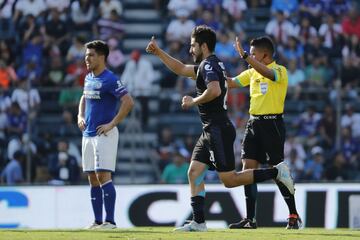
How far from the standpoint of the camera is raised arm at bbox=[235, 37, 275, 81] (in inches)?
534

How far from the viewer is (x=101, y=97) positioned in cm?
1416

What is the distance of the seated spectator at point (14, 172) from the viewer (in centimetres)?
2247

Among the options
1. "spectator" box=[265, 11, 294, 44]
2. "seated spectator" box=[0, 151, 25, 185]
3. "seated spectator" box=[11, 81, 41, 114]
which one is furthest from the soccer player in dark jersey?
"spectator" box=[265, 11, 294, 44]

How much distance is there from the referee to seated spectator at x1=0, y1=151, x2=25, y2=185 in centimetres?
889

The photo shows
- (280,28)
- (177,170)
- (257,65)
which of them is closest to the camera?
(257,65)

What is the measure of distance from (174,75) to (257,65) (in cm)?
1129

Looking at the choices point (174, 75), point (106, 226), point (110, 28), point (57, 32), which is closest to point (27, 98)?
point (57, 32)

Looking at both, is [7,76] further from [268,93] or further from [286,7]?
[268,93]

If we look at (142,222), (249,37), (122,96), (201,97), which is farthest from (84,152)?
(249,37)

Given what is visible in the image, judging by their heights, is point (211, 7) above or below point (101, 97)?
above

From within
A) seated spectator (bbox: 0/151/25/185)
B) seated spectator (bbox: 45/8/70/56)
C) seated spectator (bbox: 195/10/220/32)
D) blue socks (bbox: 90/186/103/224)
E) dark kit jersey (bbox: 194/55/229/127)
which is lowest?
seated spectator (bbox: 0/151/25/185)

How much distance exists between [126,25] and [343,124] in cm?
671

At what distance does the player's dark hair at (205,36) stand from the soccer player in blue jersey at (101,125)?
1.33m

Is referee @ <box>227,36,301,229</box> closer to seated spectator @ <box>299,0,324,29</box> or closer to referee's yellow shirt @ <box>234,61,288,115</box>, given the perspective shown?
referee's yellow shirt @ <box>234,61,288,115</box>
